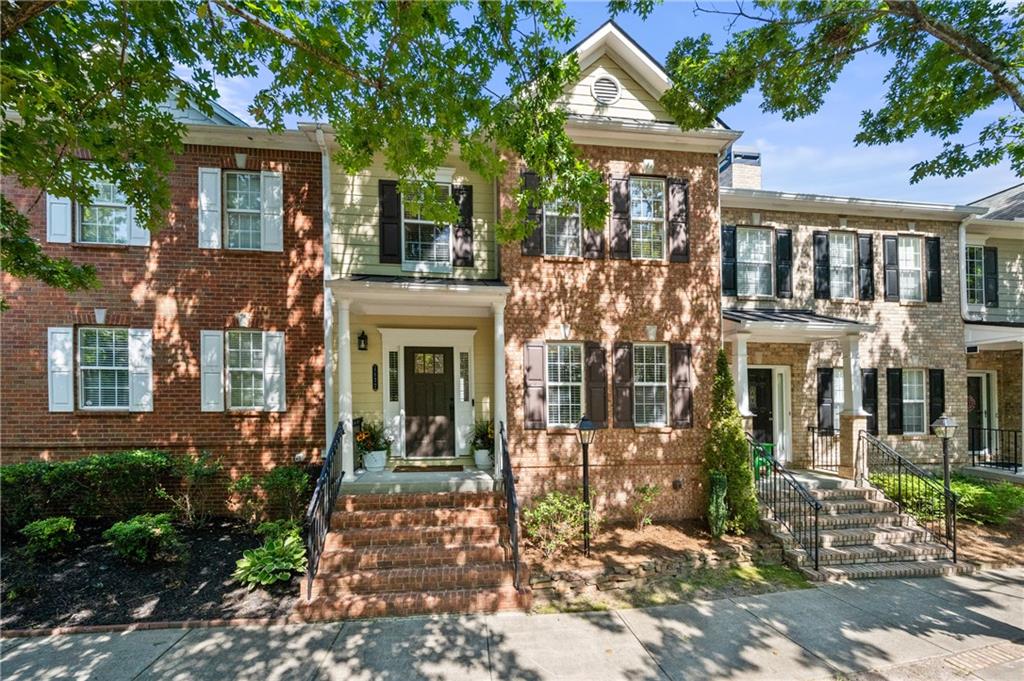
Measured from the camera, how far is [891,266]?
34.4 feet

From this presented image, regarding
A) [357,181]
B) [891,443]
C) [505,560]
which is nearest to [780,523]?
[505,560]

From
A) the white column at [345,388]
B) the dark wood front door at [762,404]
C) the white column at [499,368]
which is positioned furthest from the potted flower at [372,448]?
the dark wood front door at [762,404]

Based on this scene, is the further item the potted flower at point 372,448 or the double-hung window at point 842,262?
the double-hung window at point 842,262

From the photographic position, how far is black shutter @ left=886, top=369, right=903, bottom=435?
33.7 ft

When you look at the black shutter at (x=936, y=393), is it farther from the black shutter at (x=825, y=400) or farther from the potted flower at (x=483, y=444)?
the potted flower at (x=483, y=444)

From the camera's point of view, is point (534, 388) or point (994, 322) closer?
point (534, 388)

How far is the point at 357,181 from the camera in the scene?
804cm

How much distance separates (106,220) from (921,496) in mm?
15290

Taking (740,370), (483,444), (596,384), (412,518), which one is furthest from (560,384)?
(740,370)

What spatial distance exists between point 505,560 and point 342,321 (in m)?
4.39

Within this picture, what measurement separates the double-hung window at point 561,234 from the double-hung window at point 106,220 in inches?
294

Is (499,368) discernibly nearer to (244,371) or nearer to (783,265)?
(244,371)

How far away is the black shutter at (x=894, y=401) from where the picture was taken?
10.3 m

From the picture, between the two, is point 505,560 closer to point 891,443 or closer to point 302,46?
point 302,46
